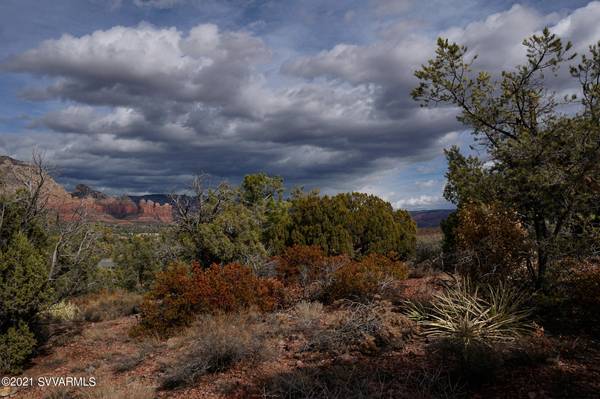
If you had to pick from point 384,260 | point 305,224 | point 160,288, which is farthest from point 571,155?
point 305,224

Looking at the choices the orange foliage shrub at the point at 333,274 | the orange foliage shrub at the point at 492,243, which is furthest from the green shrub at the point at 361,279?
the orange foliage shrub at the point at 492,243

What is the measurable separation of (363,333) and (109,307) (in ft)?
39.8

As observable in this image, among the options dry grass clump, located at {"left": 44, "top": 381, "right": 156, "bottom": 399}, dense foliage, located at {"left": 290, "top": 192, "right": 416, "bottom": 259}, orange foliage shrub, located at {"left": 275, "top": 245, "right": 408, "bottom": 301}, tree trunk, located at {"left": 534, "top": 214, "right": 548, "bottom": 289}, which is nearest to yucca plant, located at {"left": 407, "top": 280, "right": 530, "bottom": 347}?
tree trunk, located at {"left": 534, "top": 214, "right": 548, "bottom": 289}

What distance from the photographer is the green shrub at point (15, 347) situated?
987 centimetres

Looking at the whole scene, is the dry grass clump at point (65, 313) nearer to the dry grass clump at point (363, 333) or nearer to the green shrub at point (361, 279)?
the green shrub at point (361, 279)

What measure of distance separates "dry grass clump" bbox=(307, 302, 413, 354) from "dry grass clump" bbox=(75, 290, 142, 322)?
9962 millimetres

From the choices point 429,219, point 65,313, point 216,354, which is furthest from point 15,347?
point 429,219

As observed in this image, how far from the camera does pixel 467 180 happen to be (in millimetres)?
8703

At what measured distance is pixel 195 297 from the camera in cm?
1084

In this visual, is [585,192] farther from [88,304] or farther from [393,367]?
[88,304]

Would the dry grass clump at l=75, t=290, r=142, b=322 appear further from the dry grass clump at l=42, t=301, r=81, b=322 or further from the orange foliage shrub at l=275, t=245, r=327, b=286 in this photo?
the orange foliage shrub at l=275, t=245, r=327, b=286

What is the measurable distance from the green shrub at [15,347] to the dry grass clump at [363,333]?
6.87 metres

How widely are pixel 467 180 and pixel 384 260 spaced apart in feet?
14.7

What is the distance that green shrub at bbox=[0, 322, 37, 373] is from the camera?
987 cm
